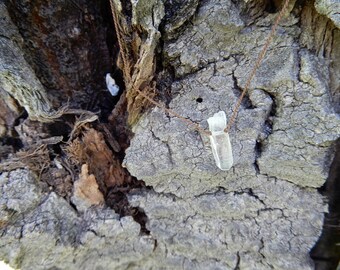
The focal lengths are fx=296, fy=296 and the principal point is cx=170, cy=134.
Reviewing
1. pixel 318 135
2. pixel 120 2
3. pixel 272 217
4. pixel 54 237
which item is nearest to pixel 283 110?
pixel 318 135

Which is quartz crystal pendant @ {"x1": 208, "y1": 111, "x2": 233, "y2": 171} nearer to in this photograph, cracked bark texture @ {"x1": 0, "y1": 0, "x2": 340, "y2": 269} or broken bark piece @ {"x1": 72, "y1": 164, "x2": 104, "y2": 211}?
cracked bark texture @ {"x1": 0, "y1": 0, "x2": 340, "y2": 269}

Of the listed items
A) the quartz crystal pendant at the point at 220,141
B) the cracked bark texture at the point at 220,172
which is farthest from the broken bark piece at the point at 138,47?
the quartz crystal pendant at the point at 220,141

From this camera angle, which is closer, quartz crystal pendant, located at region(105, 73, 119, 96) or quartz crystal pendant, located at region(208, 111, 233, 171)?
quartz crystal pendant, located at region(208, 111, 233, 171)

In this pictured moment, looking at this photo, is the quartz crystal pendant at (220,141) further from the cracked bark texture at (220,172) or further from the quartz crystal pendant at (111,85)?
the quartz crystal pendant at (111,85)

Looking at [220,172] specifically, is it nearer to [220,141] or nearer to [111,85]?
[220,141]

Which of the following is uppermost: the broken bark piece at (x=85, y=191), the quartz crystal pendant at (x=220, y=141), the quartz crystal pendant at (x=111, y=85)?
the quartz crystal pendant at (x=111, y=85)

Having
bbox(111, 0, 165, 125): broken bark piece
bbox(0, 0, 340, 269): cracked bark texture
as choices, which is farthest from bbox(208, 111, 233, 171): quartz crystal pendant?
bbox(111, 0, 165, 125): broken bark piece
